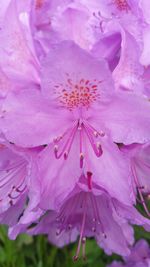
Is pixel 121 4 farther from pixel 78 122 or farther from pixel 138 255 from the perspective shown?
pixel 138 255

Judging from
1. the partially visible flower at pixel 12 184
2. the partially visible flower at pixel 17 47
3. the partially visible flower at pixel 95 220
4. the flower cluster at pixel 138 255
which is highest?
the partially visible flower at pixel 17 47

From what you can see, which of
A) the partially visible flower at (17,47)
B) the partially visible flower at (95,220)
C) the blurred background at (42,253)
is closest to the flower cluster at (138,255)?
the blurred background at (42,253)

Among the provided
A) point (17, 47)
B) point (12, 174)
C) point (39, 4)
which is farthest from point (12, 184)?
point (39, 4)

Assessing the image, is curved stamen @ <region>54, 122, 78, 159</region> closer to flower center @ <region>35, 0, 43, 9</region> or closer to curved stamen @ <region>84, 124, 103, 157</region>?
curved stamen @ <region>84, 124, 103, 157</region>

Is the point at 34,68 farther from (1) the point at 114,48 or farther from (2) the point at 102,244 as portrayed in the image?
(2) the point at 102,244

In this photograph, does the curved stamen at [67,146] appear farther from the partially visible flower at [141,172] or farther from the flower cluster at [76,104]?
the partially visible flower at [141,172]

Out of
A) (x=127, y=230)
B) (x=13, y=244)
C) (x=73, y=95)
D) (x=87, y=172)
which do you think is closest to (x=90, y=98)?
(x=73, y=95)
